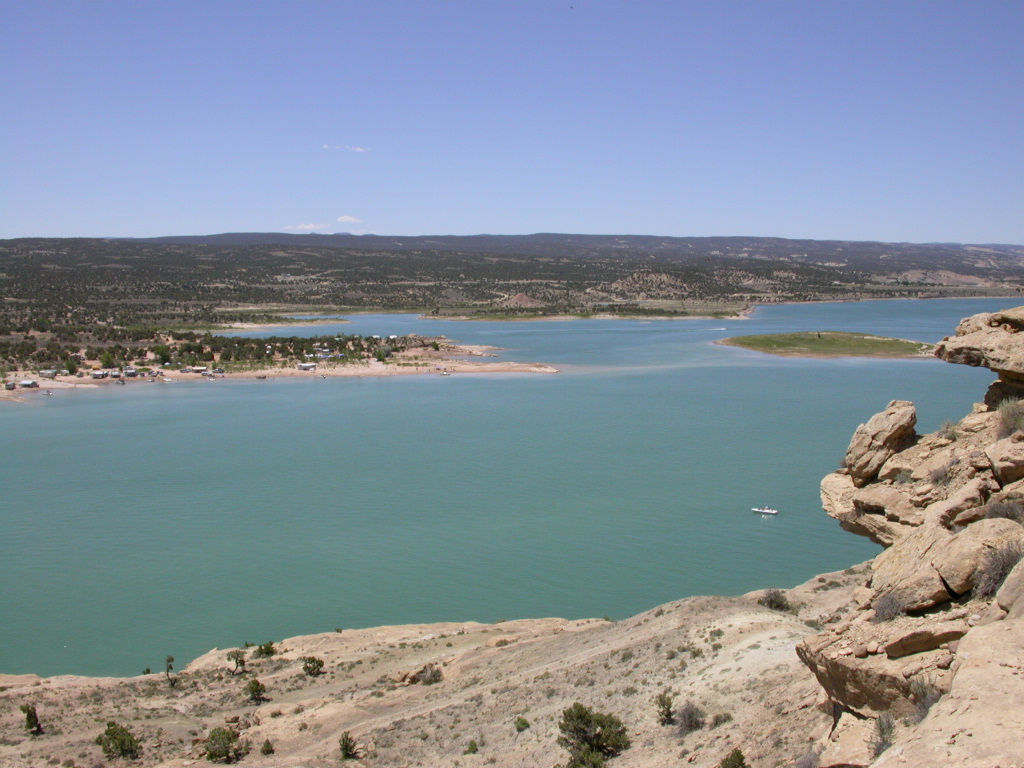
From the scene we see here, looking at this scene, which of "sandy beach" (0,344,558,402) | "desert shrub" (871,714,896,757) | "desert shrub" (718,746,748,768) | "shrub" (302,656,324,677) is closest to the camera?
"desert shrub" (871,714,896,757)

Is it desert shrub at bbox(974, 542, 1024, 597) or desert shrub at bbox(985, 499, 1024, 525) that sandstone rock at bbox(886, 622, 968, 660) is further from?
desert shrub at bbox(985, 499, 1024, 525)

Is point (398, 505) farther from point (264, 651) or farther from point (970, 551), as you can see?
point (970, 551)

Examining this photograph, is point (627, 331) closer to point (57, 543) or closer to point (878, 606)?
point (57, 543)

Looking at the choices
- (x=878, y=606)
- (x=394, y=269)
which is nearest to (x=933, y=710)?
(x=878, y=606)

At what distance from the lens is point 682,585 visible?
74.6ft

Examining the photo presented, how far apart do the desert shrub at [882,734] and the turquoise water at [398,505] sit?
15.1 m

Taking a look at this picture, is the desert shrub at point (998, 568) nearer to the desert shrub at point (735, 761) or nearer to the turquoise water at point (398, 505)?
the desert shrub at point (735, 761)

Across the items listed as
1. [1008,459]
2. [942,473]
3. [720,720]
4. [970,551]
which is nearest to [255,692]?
[720,720]

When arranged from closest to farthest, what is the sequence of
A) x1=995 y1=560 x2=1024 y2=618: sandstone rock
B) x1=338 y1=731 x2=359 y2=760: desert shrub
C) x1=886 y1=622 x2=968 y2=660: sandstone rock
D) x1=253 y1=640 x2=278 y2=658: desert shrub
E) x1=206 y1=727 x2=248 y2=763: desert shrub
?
x1=995 y1=560 x2=1024 y2=618: sandstone rock, x1=886 y1=622 x2=968 y2=660: sandstone rock, x1=338 y1=731 x2=359 y2=760: desert shrub, x1=206 y1=727 x2=248 y2=763: desert shrub, x1=253 y1=640 x2=278 y2=658: desert shrub

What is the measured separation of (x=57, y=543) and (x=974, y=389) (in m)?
53.6

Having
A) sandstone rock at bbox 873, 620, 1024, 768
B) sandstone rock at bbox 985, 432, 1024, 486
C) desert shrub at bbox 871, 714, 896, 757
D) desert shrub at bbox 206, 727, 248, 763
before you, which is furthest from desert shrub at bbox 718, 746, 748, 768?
desert shrub at bbox 206, 727, 248, 763

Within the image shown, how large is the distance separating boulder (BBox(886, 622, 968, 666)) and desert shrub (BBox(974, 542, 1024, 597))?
0.54 metres

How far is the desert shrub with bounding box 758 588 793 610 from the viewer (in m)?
16.9

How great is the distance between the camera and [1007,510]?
895 centimetres
